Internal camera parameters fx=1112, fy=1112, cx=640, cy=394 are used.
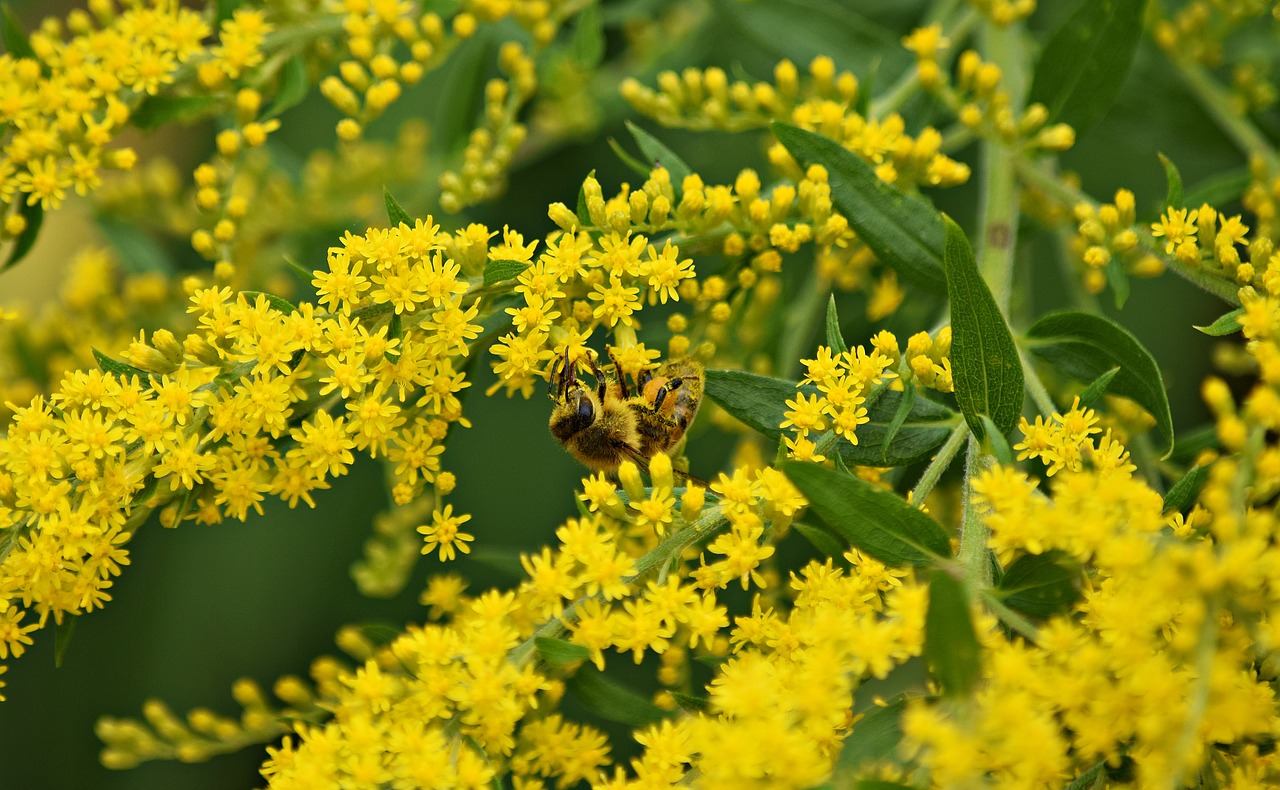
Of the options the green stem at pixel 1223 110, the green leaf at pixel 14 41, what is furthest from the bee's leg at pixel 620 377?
the green stem at pixel 1223 110

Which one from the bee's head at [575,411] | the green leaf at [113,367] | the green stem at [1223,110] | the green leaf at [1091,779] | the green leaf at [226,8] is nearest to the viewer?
the green leaf at [1091,779]

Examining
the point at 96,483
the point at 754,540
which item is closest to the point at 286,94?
the point at 96,483

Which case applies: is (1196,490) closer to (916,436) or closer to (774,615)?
(916,436)

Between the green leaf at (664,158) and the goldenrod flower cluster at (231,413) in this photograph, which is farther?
the green leaf at (664,158)

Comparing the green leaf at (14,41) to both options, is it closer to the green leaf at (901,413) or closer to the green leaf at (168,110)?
the green leaf at (168,110)

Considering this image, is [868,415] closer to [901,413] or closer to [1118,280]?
[901,413]

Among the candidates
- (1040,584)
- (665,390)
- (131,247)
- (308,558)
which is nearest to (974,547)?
(1040,584)

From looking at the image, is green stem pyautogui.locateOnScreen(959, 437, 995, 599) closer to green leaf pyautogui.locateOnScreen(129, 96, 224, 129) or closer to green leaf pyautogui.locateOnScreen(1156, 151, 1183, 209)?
green leaf pyautogui.locateOnScreen(1156, 151, 1183, 209)
